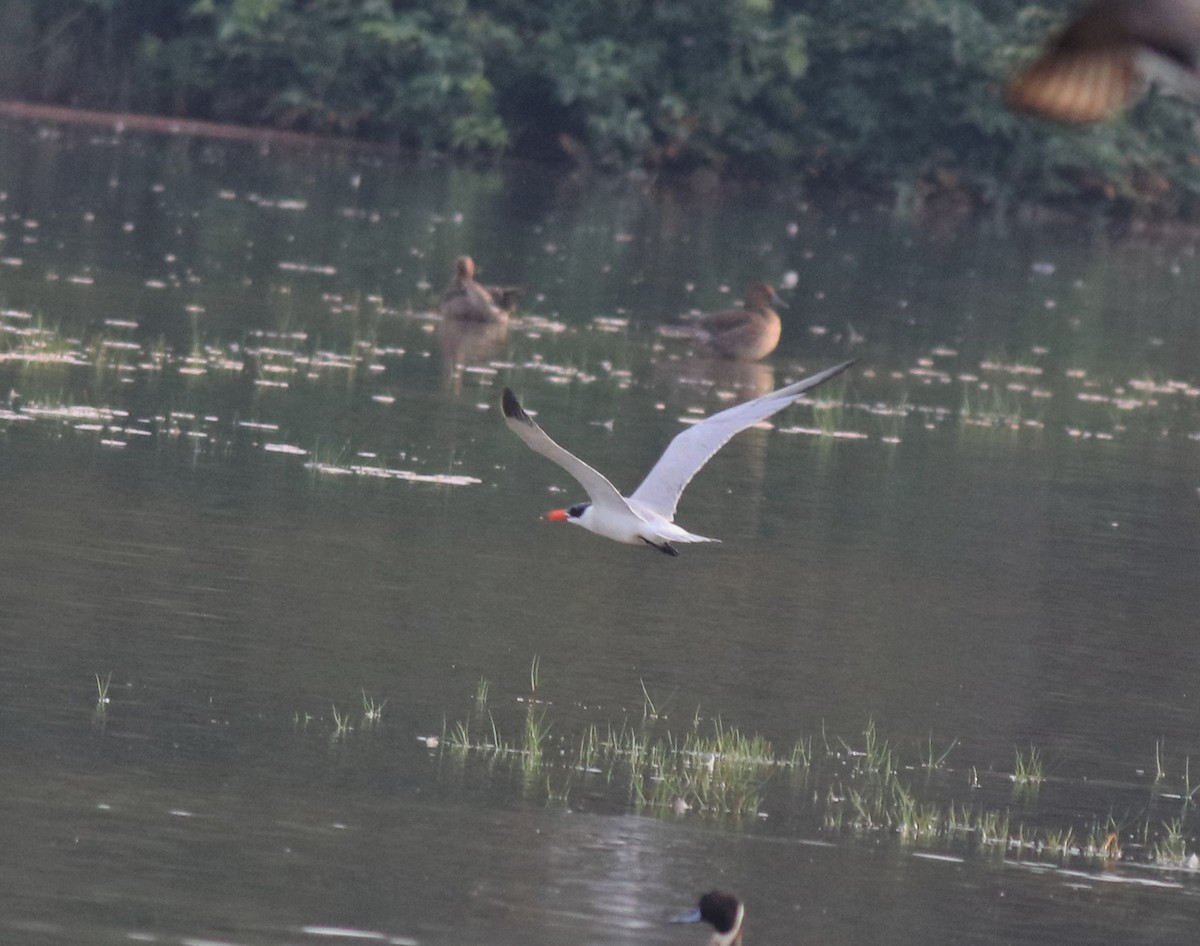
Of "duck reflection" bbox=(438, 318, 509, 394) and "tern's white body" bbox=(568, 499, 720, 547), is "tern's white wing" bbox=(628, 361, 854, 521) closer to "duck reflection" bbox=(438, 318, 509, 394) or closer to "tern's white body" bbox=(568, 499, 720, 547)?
"tern's white body" bbox=(568, 499, 720, 547)

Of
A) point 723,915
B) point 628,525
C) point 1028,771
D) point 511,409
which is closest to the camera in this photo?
point 723,915

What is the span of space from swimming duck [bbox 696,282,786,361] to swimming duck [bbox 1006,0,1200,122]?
13.9 metres

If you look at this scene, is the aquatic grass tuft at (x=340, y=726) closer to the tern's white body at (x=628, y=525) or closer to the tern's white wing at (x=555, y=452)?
the tern's white wing at (x=555, y=452)

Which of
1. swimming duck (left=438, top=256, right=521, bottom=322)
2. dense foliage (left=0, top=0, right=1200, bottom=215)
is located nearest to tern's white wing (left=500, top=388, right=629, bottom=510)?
swimming duck (left=438, top=256, right=521, bottom=322)

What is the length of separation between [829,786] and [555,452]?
4.32ft

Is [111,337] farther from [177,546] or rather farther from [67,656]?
[67,656]

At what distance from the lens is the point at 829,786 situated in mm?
7883

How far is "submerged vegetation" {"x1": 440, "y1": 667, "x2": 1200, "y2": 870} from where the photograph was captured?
745cm

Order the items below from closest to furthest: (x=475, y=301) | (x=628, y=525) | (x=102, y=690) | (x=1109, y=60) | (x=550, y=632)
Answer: (x=1109, y=60) → (x=102, y=690) → (x=628, y=525) → (x=550, y=632) → (x=475, y=301)

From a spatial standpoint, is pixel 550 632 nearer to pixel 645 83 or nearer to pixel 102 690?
pixel 102 690

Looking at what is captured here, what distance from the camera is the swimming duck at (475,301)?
703 inches

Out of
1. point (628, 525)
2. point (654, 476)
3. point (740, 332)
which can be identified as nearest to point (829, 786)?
point (628, 525)

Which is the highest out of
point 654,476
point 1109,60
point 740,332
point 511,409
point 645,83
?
point 645,83

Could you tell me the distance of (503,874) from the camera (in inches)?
261
